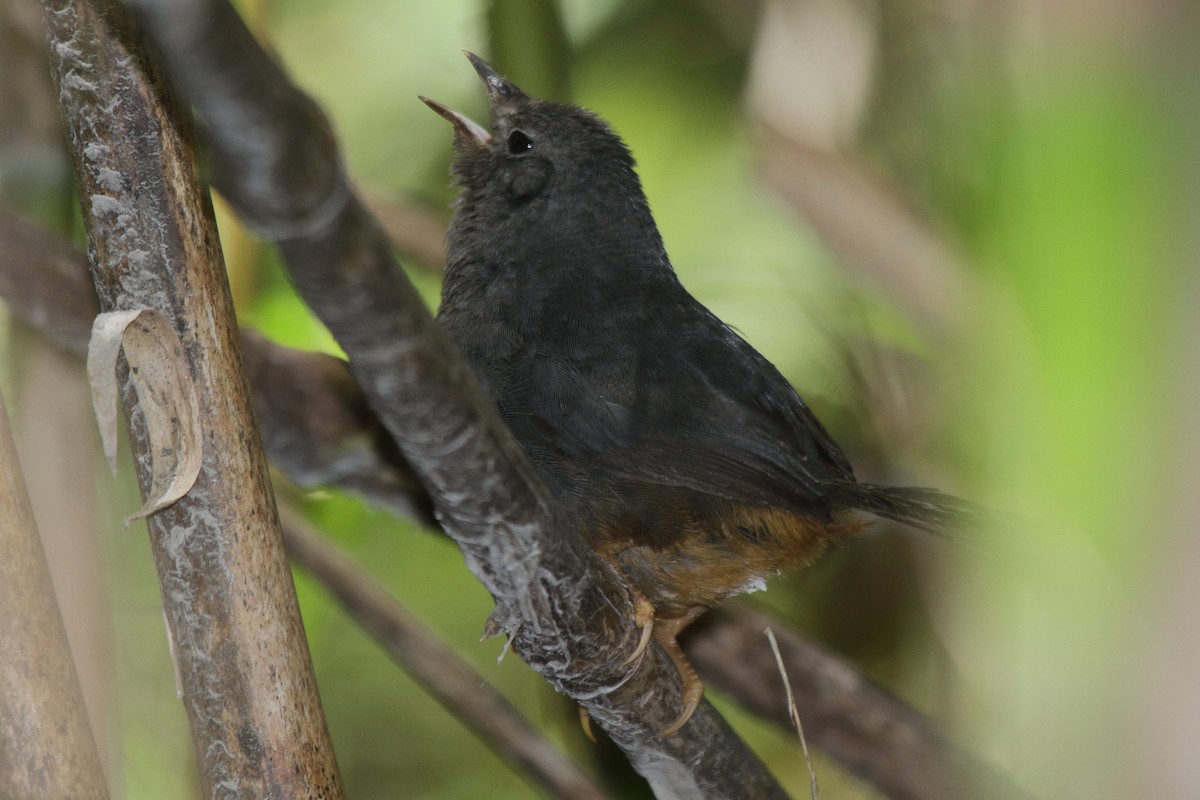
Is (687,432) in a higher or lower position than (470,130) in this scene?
lower

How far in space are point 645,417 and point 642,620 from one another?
0.39 m

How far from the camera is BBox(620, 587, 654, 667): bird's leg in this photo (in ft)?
6.39

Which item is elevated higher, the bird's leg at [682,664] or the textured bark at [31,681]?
the bird's leg at [682,664]

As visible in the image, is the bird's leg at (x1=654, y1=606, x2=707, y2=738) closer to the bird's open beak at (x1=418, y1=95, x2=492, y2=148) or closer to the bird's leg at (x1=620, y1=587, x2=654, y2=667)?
the bird's leg at (x1=620, y1=587, x2=654, y2=667)

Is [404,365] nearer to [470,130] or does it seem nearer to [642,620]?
[642,620]

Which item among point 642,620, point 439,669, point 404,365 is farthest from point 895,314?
point 404,365

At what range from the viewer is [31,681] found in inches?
60.2

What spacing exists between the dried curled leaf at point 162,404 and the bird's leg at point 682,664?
1.05 meters

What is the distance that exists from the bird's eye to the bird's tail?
1.13 metres

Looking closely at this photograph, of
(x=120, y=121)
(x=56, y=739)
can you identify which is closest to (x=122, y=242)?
(x=120, y=121)

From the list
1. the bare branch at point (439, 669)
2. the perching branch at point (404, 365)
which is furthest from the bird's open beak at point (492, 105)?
the perching branch at point (404, 365)

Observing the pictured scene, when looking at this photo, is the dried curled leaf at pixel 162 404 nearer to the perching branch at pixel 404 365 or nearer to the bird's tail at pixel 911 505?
the perching branch at pixel 404 365

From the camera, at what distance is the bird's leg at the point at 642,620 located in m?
1.95

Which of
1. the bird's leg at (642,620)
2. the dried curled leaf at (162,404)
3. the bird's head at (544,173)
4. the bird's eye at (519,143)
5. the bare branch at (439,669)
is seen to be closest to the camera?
the dried curled leaf at (162,404)
